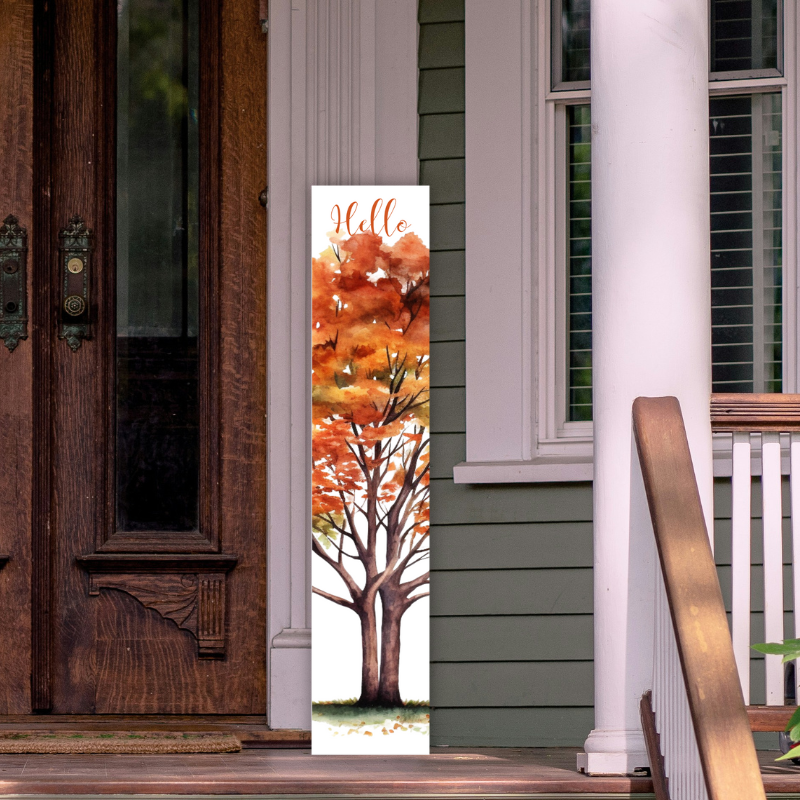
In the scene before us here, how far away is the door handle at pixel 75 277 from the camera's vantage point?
3.44 metres

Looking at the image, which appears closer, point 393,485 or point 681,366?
point 681,366

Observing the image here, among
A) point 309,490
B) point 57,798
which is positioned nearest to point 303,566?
point 309,490

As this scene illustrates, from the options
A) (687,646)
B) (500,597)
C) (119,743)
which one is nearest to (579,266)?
(500,597)

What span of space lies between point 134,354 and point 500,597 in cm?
137

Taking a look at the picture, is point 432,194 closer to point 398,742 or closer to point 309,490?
point 309,490

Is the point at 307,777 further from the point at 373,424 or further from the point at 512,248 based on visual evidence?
the point at 512,248

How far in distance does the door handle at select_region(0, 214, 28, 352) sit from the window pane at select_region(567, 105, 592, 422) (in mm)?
1703

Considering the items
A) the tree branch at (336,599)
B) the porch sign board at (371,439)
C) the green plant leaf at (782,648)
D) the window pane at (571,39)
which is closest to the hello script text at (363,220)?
the porch sign board at (371,439)

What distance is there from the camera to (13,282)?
344cm

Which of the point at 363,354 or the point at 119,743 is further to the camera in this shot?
the point at 363,354

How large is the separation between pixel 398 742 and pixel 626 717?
2.68 feet

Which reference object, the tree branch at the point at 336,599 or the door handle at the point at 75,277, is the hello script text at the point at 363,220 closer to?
the door handle at the point at 75,277

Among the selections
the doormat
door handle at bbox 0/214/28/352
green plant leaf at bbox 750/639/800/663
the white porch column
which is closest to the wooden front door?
door handle at bbox 0/214/28/352

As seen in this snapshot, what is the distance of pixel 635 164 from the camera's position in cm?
250
